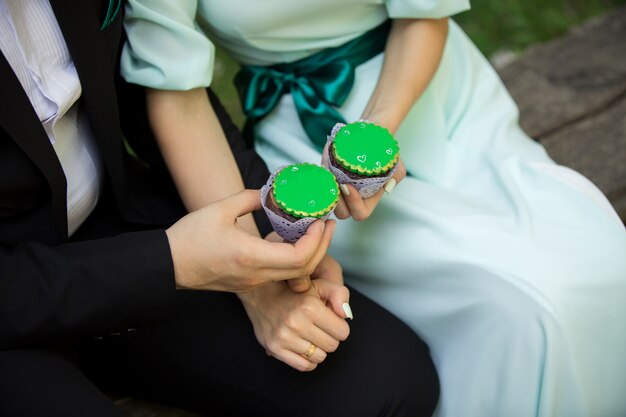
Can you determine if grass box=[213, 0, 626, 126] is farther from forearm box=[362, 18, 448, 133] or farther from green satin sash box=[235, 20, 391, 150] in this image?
forearm box=[362, 18, 448, 133]

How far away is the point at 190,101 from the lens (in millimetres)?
1279

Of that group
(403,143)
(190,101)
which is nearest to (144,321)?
(190,101)

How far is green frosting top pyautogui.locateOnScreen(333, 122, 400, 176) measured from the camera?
41.1 inches

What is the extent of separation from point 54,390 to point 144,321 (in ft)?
0.52

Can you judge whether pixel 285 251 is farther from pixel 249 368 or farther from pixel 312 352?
pixel 249 368

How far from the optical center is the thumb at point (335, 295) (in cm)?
Result: 114

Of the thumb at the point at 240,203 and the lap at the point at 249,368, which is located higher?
the thumb at the point at 240,203

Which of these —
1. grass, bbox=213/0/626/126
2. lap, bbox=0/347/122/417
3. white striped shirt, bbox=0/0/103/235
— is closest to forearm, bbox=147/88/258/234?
white striped shirt, bbox=0/0/103/235

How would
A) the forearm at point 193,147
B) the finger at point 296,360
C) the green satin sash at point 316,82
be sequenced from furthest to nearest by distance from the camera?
the green satin sash at point 316,82 → the forearm at point 193,147 → the finger at point 296,360

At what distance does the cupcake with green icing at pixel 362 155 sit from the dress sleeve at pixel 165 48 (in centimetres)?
30

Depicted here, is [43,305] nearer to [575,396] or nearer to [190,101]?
[190,101]

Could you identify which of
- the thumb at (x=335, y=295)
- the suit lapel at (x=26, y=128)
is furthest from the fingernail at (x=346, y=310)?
the suit lapel at (x=26, y=128)

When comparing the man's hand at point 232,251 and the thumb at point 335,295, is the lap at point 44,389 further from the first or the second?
the thumb at point 335,295

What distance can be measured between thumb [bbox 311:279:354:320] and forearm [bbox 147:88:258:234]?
0.18 metres
